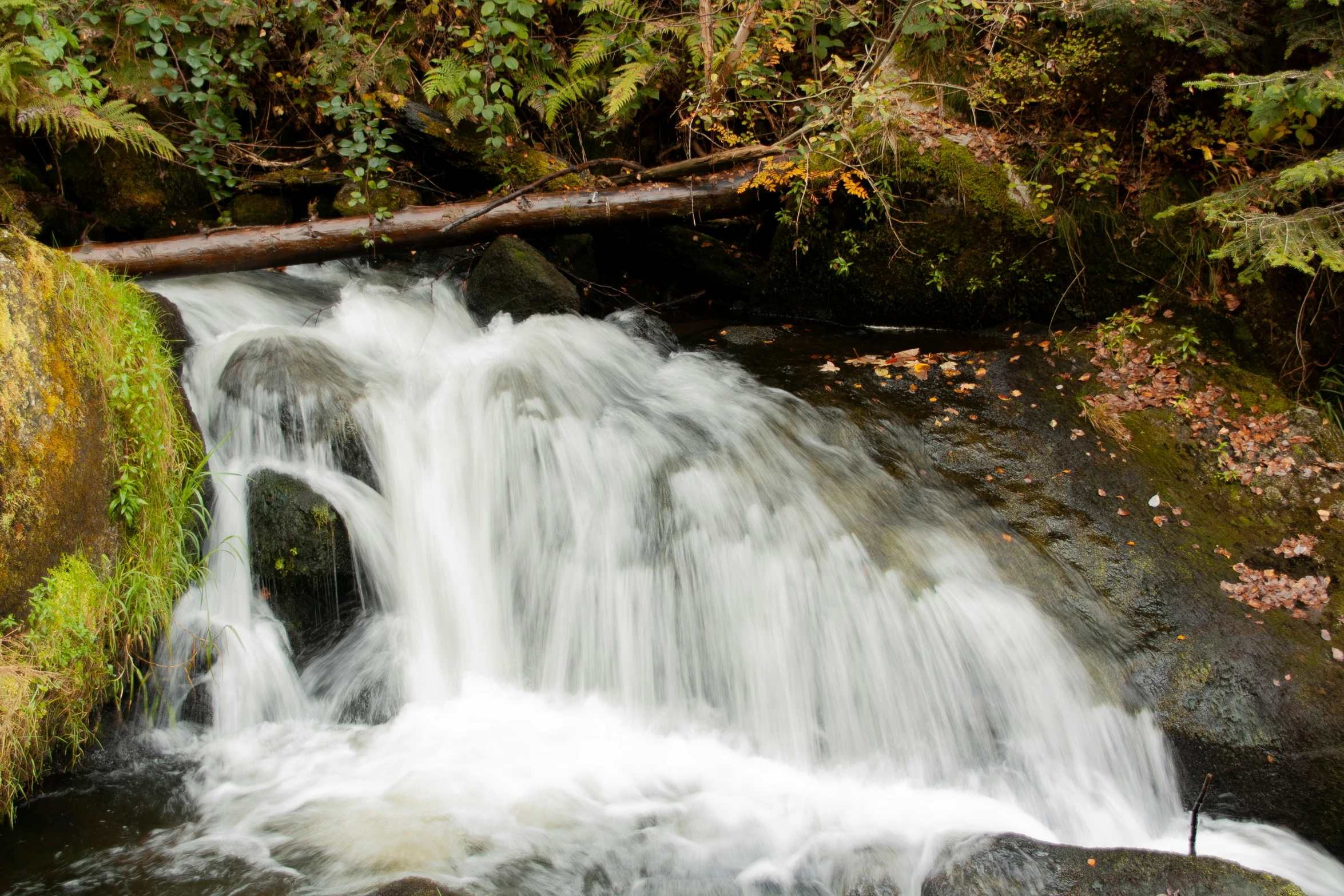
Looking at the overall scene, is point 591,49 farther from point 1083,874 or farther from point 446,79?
point 1083,874

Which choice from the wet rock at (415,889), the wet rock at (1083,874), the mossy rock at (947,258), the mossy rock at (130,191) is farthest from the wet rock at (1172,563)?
the mossy rock at (130,191)

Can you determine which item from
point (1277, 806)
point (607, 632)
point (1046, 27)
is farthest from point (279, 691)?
point (1046, 27)

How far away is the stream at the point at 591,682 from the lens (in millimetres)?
3463

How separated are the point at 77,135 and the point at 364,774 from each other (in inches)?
226

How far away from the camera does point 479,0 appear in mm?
7320

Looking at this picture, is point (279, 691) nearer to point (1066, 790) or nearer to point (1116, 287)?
point (1066, 790)

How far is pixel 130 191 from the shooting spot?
22.4ft

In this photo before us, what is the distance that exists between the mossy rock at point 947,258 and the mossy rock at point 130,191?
17.6 feet

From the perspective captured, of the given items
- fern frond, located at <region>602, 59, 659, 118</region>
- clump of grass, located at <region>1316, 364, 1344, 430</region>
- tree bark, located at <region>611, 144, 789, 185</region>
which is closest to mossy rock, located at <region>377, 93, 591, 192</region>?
tree bark, located at <region>611, 144, 789, 185</region>

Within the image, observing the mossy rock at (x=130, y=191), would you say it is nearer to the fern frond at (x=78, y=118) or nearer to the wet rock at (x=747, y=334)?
the fern frond at (x=78, y=118)

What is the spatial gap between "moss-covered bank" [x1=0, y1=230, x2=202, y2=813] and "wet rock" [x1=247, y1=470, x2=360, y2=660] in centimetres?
35

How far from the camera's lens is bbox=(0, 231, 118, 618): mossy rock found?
3379 mm

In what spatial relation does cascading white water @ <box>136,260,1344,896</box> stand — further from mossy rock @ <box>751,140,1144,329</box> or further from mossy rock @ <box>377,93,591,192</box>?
mossy rock @ <box>377,93,591,192</box>

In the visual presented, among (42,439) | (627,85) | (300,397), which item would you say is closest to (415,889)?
(42,439)
